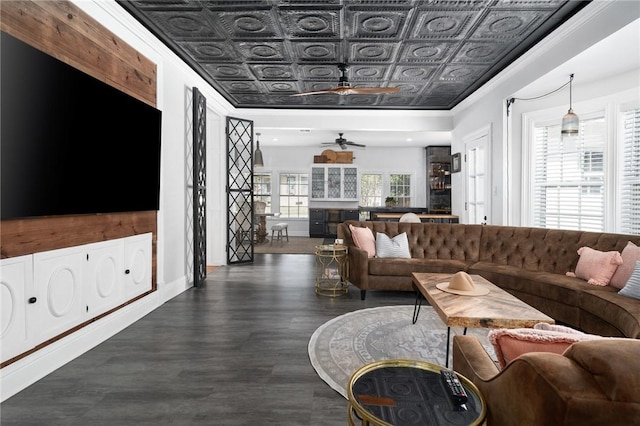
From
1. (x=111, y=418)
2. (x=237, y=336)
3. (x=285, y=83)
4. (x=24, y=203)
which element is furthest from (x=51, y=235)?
(x=285, y=83)

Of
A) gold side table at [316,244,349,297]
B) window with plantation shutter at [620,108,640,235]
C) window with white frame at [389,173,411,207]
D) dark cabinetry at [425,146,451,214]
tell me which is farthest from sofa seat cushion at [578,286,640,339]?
window with white frame at [389,173,411,207]

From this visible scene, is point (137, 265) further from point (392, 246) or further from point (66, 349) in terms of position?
point (392, 246)

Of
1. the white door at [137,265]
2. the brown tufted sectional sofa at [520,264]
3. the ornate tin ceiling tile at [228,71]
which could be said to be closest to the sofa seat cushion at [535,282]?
the brown tufted sectional sofa at [520,264]

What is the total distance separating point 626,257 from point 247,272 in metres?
4.63

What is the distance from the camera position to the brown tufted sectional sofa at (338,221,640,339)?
271 centimetres

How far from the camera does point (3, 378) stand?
2.03 meters

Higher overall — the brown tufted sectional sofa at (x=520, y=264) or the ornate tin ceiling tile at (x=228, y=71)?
the ornate tin ceiling tile at (x=228, y=71)

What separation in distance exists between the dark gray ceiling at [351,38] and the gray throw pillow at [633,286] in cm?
237

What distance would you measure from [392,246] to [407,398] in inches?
131

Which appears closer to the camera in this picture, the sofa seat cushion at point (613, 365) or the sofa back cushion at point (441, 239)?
the sofa seat cushion at point (613, 365)

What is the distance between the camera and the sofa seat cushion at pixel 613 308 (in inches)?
89.8

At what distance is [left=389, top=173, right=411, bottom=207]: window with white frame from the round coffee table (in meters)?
9.51

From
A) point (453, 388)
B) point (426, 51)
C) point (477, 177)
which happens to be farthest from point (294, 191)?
point (453, 388)

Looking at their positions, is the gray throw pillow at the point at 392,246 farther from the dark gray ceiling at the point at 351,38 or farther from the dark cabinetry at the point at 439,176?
the dark cabinetry at the point at 439,176
